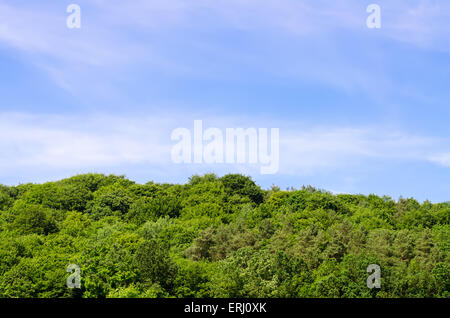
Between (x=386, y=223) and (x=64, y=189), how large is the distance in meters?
80.7

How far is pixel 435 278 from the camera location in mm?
89312

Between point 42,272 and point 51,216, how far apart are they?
45.1 metres

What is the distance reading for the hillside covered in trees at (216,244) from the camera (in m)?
86.2

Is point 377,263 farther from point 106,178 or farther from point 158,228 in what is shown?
point 106,178

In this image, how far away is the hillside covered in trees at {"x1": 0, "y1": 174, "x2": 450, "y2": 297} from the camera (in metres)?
86.2

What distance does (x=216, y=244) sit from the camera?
360 ft

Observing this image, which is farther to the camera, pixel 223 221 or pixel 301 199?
pixel 301 199

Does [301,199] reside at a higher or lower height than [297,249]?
higher

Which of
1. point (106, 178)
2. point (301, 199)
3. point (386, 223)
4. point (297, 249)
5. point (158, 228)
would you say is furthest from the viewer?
point (106, 178)

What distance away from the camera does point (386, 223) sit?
432ft

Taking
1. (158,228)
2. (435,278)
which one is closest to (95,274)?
(158,228)

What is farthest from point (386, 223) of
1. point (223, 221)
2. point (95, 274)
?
point (95, 274)
